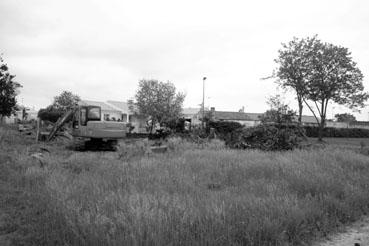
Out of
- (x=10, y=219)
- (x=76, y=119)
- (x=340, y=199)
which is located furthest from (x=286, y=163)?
(x=76, y=119)

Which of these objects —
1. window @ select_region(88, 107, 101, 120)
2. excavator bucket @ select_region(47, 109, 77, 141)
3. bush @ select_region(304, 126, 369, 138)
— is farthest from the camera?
bush @ select_region(304, 126, 369, 138)

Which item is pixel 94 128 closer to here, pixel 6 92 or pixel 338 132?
pixel 6 92

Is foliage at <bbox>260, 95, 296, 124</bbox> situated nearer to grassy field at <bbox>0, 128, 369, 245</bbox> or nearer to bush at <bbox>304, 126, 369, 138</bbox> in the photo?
bush at <bbox>304, 126, 369, 138</bbox>

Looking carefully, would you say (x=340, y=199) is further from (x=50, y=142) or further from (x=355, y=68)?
(x=355, y=68)

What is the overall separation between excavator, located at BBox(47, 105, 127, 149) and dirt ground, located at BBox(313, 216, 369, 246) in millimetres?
16031

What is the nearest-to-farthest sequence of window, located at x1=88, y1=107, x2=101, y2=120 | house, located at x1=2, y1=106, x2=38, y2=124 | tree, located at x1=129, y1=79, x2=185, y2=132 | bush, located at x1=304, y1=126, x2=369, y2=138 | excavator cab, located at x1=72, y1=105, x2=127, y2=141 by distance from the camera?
excavator cab, located at x1=72, y1=105, x2=127, y2=141, window, located at x1=88, y1=107, x2=101, y2=120, tree, located at x1=129, y1=79, x2=185, y2=132, bush, located at x1=304, y1=126, x2=369, y2=138, house, located at x1=2, y1=106, x2=38, y2=124

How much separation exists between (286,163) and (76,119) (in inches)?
591

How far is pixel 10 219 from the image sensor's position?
5617 mm

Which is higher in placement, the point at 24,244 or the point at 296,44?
the point at 296,44

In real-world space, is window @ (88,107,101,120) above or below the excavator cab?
above

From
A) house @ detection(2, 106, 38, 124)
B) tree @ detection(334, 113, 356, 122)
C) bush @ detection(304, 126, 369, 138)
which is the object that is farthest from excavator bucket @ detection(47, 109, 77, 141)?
tree @ detection(334, 113, 356, 122)

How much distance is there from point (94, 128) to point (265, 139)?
381 inches

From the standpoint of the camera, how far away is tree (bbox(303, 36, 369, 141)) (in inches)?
1362

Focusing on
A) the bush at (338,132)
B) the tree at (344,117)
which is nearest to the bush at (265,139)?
the bush at (338,132)
